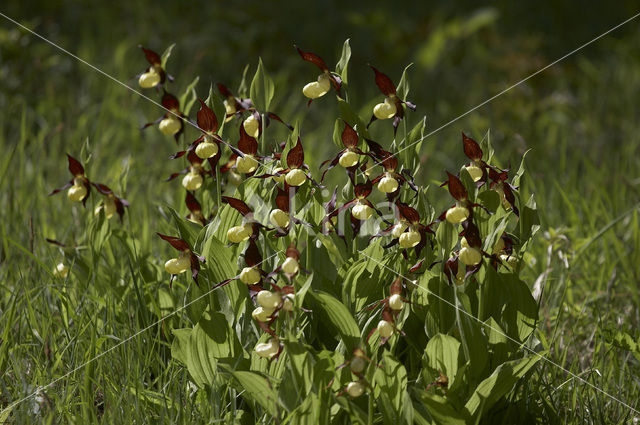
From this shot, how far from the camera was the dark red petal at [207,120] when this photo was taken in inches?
59.0

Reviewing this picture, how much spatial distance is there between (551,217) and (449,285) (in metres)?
1.49

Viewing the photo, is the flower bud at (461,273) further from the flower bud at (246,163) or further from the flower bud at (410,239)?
the flower bud at (246,163)

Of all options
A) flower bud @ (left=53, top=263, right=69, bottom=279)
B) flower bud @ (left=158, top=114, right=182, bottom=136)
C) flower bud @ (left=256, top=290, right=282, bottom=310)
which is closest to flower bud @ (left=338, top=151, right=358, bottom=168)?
flower bud @ (left=256, top=290, right=282, bottom=310)

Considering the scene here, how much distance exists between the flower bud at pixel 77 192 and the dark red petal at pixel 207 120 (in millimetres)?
428

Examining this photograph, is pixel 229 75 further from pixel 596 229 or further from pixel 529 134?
pixel 596 229

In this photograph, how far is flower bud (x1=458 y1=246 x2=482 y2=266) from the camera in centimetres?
135

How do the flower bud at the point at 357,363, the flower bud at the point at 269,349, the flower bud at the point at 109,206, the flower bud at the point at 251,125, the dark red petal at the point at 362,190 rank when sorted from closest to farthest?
the flower bud at the point at 357,363 < the flower bud at the point at 269,349 < the dark red petal at the point at 362,190 < the flower bud at the point at 251,125 < the flower bud at the point at 109,206

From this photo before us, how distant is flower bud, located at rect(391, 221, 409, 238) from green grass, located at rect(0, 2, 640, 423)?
0.50 metres

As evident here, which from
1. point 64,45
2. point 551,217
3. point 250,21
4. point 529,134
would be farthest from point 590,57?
point 64,45

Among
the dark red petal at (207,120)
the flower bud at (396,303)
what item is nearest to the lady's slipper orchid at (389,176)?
the flower bud at (396,303)

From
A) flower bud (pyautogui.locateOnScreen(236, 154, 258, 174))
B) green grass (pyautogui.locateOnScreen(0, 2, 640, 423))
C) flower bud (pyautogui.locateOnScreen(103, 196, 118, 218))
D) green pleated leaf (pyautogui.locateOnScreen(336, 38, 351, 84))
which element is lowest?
green grass (pyautogui.locateOnScreen(0, 2, 640, 423))

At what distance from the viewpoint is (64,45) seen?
4.51 m

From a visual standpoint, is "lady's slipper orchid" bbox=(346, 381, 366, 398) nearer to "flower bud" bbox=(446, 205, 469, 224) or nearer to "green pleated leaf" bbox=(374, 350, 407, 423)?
"green pleated leaf" bbox=(374, 350, 407, 423)

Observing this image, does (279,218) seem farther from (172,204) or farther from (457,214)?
(172,204)
